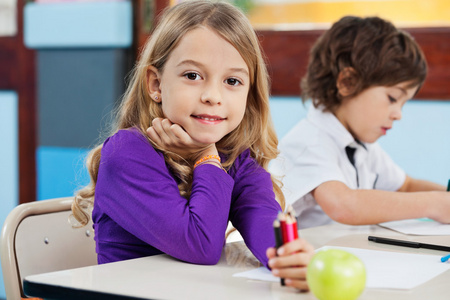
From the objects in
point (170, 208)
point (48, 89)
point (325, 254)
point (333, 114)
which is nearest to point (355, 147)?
point (333, 114)

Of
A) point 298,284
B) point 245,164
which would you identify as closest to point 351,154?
point 245,164

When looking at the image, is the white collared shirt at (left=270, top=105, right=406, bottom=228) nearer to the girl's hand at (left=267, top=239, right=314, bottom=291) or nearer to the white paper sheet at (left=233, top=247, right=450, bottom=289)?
the white paper sheet at (left=233, top=247, right=450, bottom=289)

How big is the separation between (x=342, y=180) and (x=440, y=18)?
118 centimetres

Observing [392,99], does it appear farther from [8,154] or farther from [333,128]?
[8,154]

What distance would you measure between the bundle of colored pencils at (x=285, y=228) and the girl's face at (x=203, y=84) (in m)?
0.36

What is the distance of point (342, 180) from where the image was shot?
1474 mm

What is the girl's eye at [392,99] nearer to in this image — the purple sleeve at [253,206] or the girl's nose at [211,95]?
the purple sleeve at [253,206]

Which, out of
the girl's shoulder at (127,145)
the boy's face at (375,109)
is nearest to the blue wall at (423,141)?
the boy's face at (375,109)

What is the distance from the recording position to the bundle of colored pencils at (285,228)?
75 cm

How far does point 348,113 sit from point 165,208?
33.9 inches

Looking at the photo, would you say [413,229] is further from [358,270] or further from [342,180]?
[358,270]

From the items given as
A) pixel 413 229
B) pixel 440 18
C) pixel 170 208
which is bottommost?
pixel 413 229

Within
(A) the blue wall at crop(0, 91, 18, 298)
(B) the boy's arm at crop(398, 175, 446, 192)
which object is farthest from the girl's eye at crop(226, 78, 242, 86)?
(A) the blue wall at crop(0, 91, 18, 298)

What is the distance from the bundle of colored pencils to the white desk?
0.22ft
